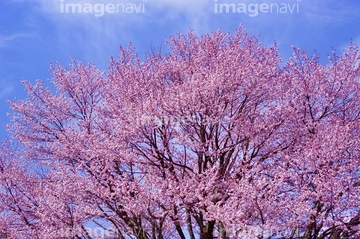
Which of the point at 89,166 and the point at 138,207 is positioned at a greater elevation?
the point at 89,166

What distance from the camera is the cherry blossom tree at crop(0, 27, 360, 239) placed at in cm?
1286

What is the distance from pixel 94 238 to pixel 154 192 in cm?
306

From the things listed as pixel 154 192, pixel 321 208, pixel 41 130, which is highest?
pixel 41 130

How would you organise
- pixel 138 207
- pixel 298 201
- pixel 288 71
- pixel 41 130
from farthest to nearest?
pixel 41 130 < pixel 288 71 < pixel 138 207 < pixel 298 201

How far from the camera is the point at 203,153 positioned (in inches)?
580

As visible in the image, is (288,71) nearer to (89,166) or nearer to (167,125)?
(167,125)

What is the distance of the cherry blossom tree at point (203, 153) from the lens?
12859 millimetres

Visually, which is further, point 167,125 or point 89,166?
point 89,166

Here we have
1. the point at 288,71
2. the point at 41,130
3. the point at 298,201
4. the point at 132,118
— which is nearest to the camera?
the point at 298,201

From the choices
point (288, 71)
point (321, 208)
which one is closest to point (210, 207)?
point (321, 208)

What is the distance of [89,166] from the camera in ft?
51.6

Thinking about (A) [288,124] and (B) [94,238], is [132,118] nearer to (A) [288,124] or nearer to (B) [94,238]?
(B) [94,238]

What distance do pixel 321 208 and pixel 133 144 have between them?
571cm

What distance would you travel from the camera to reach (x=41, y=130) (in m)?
18.0
